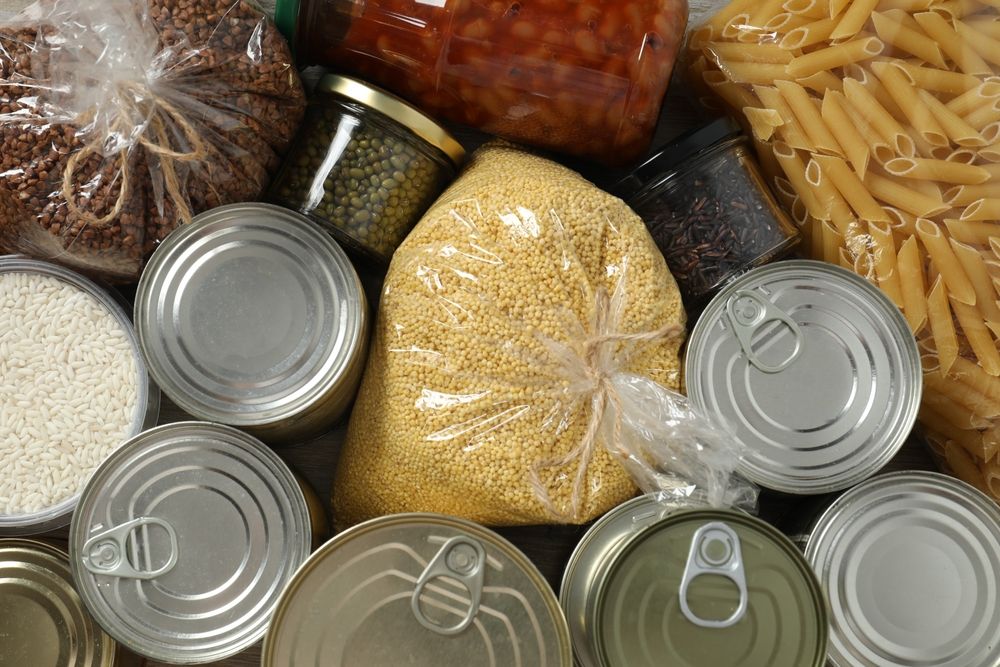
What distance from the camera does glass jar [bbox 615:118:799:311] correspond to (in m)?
1.16

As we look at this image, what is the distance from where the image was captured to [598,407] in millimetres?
1062

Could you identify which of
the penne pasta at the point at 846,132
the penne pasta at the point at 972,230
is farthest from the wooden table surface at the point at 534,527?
the penne pasta at the point at 972,230

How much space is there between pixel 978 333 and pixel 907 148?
27cm

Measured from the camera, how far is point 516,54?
115 cm

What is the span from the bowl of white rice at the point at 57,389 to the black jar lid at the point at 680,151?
78cm

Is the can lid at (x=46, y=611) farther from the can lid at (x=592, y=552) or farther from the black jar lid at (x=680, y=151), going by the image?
the black jar lid at (x=680, y=151)

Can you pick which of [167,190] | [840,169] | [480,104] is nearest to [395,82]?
[480,104]

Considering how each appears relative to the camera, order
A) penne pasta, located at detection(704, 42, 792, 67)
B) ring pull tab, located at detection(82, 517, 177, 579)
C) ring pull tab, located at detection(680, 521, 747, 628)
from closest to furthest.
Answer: ring pull tab, located at detection(680, 521, 747, 628)
ring pull tab, located at detection(82, 517, 177, 579)
penne pasta, located at detection(704, 42, 792, 67)

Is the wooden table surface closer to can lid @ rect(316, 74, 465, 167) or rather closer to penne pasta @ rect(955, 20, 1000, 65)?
can lid @ rect(316, 74, 465, 167)

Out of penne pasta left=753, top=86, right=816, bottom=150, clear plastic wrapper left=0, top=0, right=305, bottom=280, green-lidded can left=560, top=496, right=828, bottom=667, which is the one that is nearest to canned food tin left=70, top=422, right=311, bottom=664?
→ clear plastic wrapper left=0, top=0, right=305, bottom=280

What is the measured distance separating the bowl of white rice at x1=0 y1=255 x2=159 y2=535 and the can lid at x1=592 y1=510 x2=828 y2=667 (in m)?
0.73

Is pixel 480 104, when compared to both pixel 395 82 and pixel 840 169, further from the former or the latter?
pixel 840 169

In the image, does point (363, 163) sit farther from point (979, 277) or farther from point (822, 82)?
point (979, 277)

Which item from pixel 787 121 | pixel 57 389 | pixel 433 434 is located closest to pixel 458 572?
pixel 433 434
